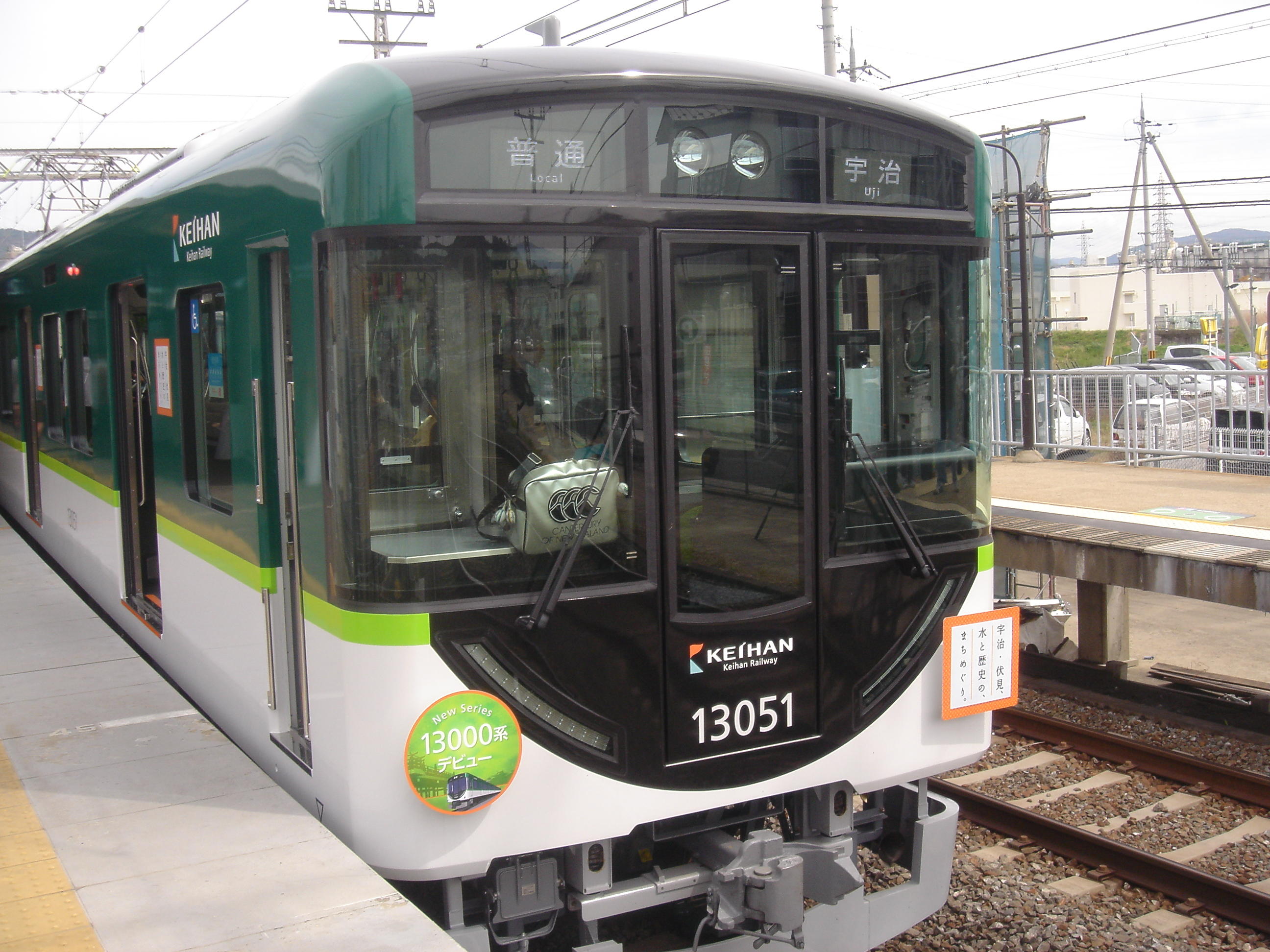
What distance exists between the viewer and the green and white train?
10.8 feet

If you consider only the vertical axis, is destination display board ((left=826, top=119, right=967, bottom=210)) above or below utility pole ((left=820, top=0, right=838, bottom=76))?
below

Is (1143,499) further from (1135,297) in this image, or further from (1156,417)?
(1135,297)

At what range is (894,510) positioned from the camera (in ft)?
12.8

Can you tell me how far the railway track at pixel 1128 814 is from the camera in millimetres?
5336

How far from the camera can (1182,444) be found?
1216 cm

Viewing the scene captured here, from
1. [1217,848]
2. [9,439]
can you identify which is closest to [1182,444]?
[1217,848]

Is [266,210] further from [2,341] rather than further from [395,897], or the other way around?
[2,341]

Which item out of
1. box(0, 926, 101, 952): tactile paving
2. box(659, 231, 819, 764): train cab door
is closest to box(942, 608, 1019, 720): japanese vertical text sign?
box(659, 231, 819, 764): train cab door

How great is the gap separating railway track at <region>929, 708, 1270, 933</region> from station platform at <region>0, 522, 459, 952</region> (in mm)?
3764

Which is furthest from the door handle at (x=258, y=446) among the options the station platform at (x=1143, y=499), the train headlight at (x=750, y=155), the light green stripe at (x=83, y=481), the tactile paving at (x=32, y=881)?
the station platform at (x=1143, y=499)

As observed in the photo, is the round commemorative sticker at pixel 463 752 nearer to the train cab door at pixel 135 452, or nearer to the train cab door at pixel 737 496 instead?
the train cab door at pixel 737 496

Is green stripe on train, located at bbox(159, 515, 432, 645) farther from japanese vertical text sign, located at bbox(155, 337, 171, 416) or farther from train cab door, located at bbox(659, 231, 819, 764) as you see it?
japanese vertical text sign, located at bbox(155, 337, 171, 416)

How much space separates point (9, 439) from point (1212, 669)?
12.0m

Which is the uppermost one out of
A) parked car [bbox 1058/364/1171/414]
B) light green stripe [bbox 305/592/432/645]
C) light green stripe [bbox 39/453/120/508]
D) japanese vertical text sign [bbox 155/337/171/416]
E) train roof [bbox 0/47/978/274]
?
train roof [bbox 0/47/978/274]
